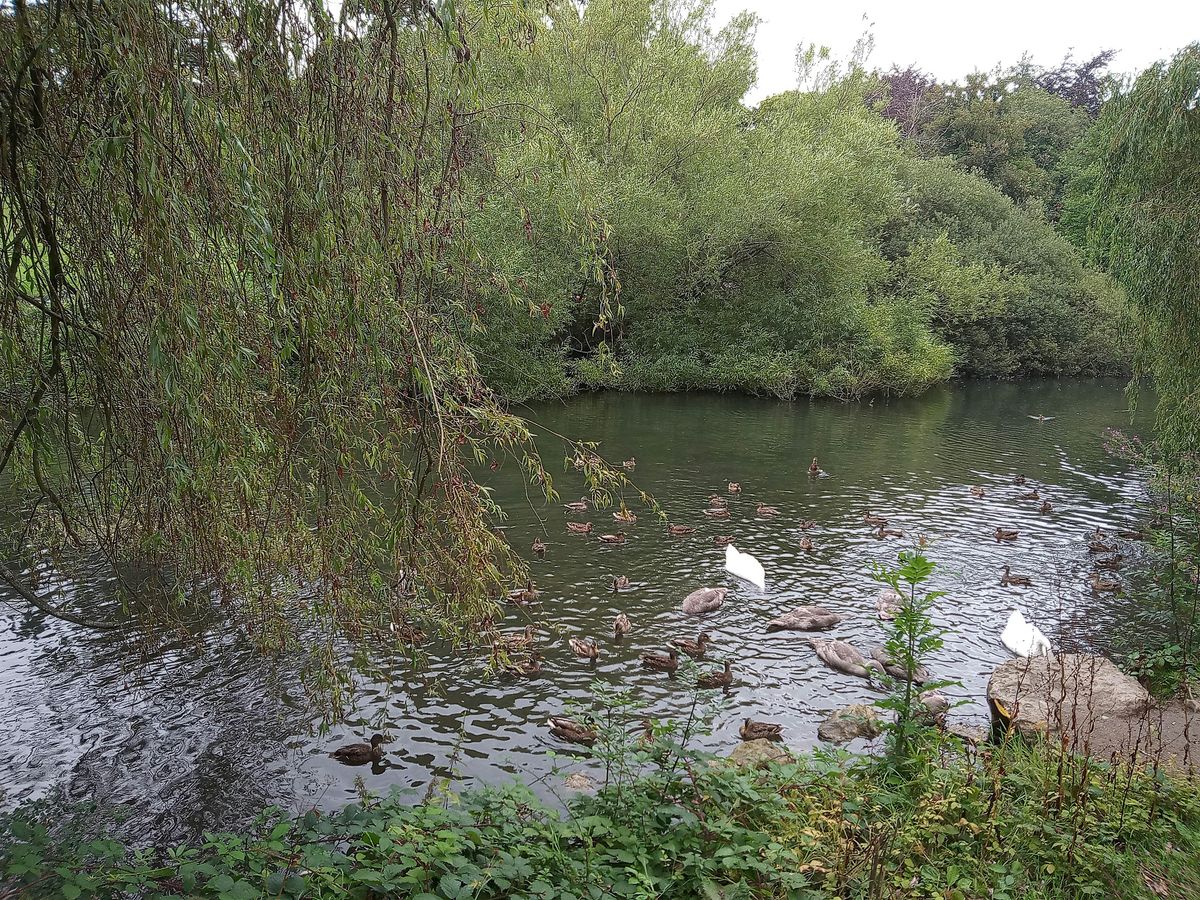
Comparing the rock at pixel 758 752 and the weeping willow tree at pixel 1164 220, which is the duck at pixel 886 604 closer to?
the rock at pixel 758 752

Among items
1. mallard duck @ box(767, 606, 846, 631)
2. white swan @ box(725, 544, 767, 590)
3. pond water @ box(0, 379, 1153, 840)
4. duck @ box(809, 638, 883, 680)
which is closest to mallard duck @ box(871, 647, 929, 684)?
duck @ box(809, 638, 883, 680)

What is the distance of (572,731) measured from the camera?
537 centimetres

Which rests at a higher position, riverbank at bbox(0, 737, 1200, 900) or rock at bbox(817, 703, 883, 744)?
riverbank at bbox(0, 737, 1200, 900)

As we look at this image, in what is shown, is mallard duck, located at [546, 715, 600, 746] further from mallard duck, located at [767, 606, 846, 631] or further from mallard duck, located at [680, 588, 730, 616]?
mallard duck, located at [767, 606, 846, 631]

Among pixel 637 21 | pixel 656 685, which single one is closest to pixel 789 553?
pixel 656 685

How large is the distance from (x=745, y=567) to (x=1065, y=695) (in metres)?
3.96

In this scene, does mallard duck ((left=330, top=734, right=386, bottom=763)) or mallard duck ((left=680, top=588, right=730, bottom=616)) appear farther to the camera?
mallard duck ((left=680, top=588, right=730, bottom=616))

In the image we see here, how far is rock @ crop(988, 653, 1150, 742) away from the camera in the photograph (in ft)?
16.4

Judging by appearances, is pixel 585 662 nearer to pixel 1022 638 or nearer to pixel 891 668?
pixel 891 668

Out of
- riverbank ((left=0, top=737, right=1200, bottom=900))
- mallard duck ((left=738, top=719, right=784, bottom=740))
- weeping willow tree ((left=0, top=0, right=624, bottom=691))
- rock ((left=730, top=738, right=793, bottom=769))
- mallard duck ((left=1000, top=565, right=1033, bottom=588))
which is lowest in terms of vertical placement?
mallard duck ((left=1000, top=565, right=1033, bottom=588))

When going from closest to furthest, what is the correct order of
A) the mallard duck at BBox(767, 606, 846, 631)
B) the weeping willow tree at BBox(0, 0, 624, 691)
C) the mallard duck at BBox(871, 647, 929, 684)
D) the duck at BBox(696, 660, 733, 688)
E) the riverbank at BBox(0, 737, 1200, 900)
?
the weeping willow tree at BBox(0, 0, 624, 691) < the riverbank at BBox(0, 737, 1200, 900) < the duck at BBox(696, 660, 733, 688) < the mallard duck at BBox(871, 647, 929, 684) < the mallard duck at BBox(767, 606, 846, 631)

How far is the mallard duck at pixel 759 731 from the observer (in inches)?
217

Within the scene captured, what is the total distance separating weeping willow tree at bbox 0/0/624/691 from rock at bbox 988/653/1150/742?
3460 millimetres

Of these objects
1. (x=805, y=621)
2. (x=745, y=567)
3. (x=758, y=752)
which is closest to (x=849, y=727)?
(x=758, y=752)
